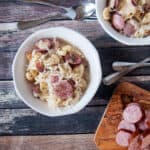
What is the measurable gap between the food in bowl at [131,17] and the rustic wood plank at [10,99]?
18cm

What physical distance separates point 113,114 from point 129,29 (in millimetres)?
209

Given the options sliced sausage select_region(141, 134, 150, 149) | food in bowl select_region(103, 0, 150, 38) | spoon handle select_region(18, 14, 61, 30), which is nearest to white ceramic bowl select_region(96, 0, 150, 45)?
food in bowl select_region(103, 0, 150, 38)

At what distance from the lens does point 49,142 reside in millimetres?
1266

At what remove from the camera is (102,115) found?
1.26m

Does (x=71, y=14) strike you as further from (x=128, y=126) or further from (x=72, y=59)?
→ (x=128, y=126)

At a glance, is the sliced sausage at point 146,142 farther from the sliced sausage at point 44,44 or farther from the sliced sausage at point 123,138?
the sliced sausage at point 44,44

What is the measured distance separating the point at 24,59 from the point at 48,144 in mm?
217

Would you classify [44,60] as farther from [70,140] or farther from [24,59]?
[70,140]

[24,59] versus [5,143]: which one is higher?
[24,59]

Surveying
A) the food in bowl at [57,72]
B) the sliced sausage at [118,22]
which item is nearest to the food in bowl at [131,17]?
the sliced sausage at [118,22]

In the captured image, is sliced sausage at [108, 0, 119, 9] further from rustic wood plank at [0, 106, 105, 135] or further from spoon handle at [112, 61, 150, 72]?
rustic wood plank at [0, 106, 105, 135]

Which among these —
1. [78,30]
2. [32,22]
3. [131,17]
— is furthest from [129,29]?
[32,22]

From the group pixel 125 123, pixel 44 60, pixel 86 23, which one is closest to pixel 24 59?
pixel 44 60

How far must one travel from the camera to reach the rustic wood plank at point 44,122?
1258 millimetres
